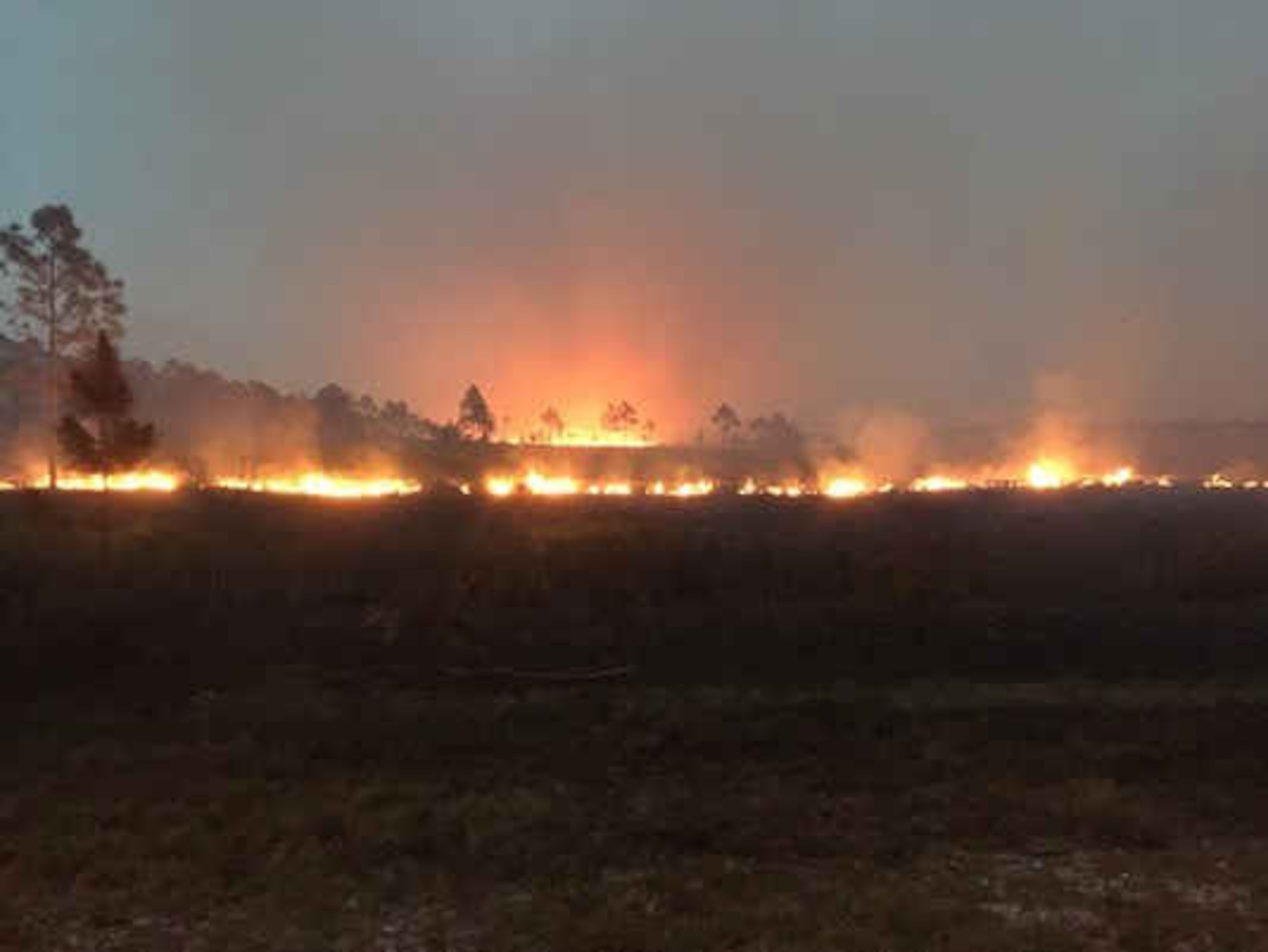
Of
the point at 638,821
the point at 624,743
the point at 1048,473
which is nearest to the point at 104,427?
the point at 624,743

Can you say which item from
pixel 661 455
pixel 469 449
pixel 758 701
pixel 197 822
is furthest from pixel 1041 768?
pixel 661 455

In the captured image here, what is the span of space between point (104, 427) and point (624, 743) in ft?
69.2

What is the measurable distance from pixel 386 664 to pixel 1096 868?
44.9 feet

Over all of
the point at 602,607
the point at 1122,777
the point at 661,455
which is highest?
the point at 661,455

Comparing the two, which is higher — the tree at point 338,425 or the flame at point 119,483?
the tree at point 338,425

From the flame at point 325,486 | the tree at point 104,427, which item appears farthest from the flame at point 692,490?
the tree at point 104,427

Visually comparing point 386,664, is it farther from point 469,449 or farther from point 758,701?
point 469,449

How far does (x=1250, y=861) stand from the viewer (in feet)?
29.0

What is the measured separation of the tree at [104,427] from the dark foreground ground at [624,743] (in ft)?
9.66

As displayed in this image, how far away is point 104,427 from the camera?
24844 millimetres

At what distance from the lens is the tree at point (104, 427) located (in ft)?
78.0

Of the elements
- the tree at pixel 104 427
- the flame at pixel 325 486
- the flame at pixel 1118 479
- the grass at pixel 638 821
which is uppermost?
the tree at pixel 104 427

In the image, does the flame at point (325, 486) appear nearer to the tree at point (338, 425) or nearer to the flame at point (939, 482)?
the tree at point (338, 425)

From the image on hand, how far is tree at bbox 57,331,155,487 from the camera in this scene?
23781 mm
